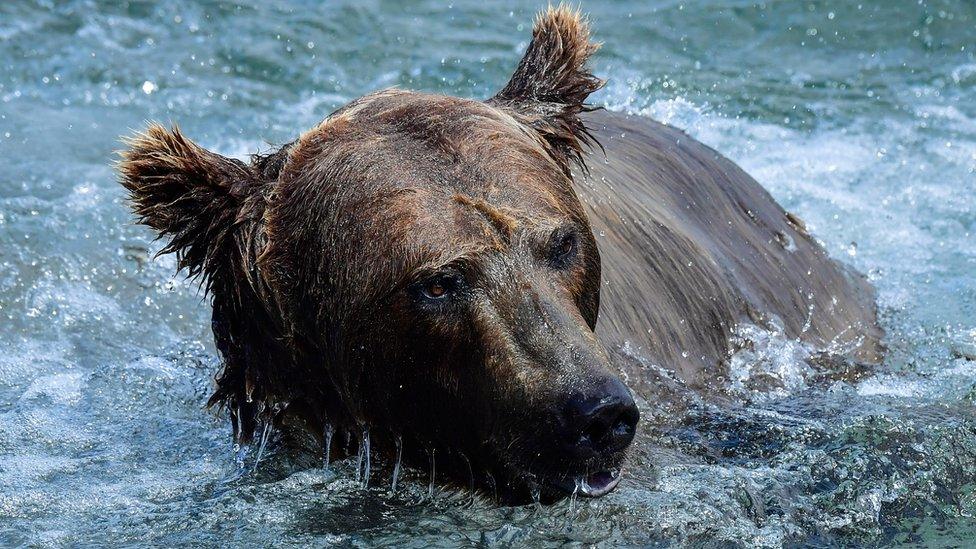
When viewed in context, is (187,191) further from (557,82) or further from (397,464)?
(557,82)

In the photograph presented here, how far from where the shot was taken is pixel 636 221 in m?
5.70

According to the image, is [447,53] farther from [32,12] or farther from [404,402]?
[404,402]

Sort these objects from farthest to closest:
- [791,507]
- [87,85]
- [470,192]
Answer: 1. [87,85]
2. [791,507]
3. [470,192]

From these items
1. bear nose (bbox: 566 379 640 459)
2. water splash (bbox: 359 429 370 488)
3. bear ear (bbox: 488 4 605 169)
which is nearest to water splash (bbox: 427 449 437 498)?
water splash (bbox: 359 429 370 488)

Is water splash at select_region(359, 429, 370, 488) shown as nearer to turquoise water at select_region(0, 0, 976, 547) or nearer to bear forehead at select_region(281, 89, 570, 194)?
turquoise water at select_region(0, 0, 976, 547)

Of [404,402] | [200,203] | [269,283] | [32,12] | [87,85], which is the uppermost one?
[32,12]

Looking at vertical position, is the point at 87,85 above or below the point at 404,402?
above

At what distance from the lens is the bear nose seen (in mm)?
3773

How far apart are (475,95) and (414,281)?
630cm

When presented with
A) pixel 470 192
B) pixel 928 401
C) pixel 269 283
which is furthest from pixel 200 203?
pixel 928 401

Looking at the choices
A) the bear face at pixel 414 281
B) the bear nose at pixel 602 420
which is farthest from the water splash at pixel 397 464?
the bear nose at pixel 602 420

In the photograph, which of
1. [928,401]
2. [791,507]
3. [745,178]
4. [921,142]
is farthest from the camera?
[921,142]

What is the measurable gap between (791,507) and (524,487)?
97 cm

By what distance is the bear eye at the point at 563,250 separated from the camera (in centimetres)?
425
